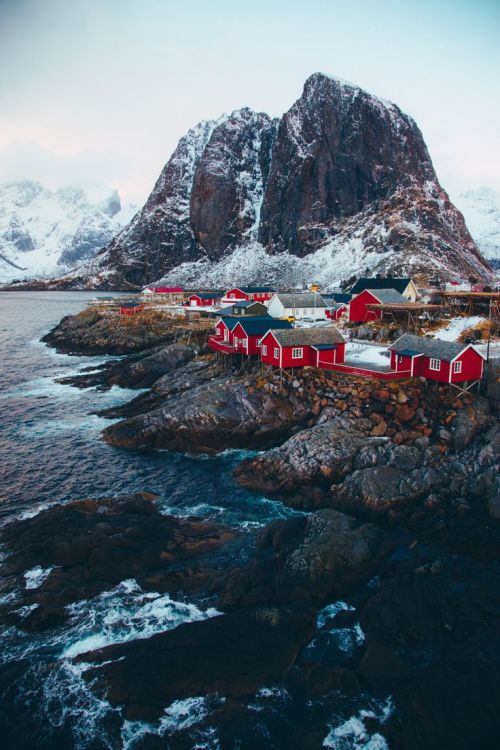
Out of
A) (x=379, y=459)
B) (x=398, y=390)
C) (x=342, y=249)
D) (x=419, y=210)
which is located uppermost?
(x=419, y=210)

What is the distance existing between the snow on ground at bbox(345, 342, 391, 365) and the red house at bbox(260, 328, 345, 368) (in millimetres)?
3613

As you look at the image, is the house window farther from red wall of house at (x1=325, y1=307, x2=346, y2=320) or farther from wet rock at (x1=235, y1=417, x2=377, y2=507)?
red wall of house at (x1=325, y1=307, x2=346, y2=320)

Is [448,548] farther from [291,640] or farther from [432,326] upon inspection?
[432,326]

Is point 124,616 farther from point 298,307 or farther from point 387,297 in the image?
point 298,307

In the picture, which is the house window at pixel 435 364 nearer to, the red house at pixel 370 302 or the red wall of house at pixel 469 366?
the red wall of house at pixel 469 366

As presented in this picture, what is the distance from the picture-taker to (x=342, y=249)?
169m

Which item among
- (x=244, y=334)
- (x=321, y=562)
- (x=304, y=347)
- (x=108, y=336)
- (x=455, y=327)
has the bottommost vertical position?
(x=321, y=562)

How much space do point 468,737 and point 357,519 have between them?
487 inches

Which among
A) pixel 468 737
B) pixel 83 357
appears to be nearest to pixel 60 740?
pixel 468 737

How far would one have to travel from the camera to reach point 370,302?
208 feet

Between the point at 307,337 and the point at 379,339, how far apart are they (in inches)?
583

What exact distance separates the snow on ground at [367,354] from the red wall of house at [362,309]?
35.8ft

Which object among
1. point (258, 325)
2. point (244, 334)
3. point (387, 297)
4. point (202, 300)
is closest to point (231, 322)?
point (258, 325)

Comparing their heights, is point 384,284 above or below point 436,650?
above
